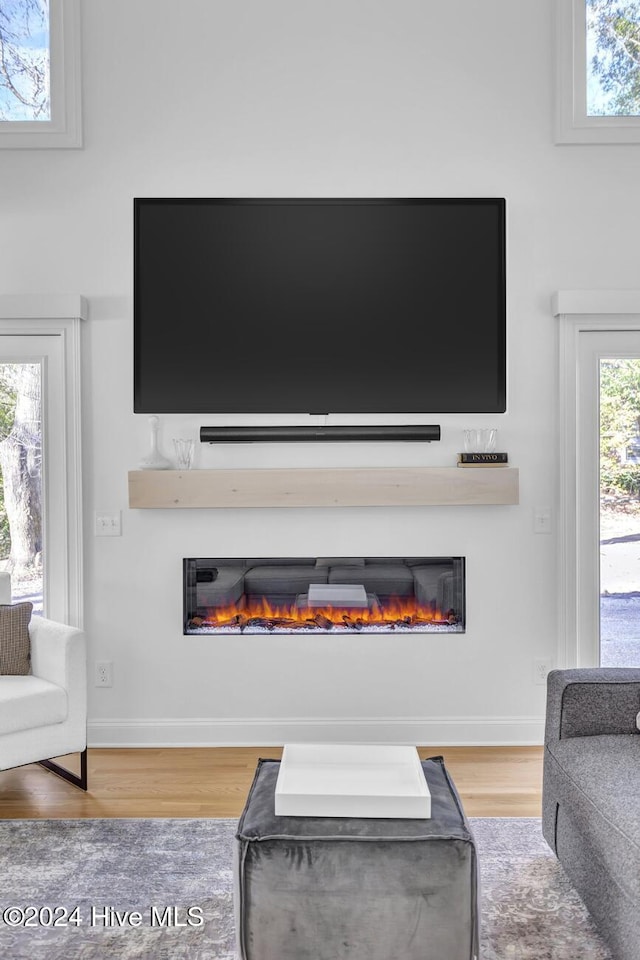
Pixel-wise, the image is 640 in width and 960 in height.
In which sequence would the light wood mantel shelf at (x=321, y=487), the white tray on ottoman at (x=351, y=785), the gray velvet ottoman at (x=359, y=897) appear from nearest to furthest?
the gray velvet ottoman at (x=359, y=897) < the white tray on ottoman at (x=351, y=785) < the light wood mantel shelf at (x=321, y=487)

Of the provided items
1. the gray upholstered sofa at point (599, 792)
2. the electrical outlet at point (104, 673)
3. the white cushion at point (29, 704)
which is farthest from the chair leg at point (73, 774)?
the gray upholstered sofa at point (599, 792)

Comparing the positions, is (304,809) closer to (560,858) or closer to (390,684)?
(560,858)

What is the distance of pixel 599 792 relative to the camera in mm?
1943

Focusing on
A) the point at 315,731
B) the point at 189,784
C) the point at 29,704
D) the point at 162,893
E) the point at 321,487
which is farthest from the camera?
the point at 315,731

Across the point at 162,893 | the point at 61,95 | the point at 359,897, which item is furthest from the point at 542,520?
the point at 61,95

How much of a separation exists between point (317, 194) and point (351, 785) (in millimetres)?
2645

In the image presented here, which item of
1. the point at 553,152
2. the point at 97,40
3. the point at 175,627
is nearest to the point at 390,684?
the point at 175,627

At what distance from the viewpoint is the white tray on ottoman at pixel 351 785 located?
183 centimetres

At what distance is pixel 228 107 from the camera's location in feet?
11.2

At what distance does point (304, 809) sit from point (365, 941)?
323 millimetres

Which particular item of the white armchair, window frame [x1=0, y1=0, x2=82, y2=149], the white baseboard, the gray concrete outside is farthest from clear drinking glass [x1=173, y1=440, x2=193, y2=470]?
the gray concrete outside

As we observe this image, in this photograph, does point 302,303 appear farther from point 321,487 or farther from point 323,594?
point 323,594

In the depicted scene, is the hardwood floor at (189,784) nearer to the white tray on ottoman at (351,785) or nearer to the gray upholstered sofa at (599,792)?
the gray upholstered sofa at (599,792)

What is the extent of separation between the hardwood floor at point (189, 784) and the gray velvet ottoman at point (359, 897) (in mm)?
1057
